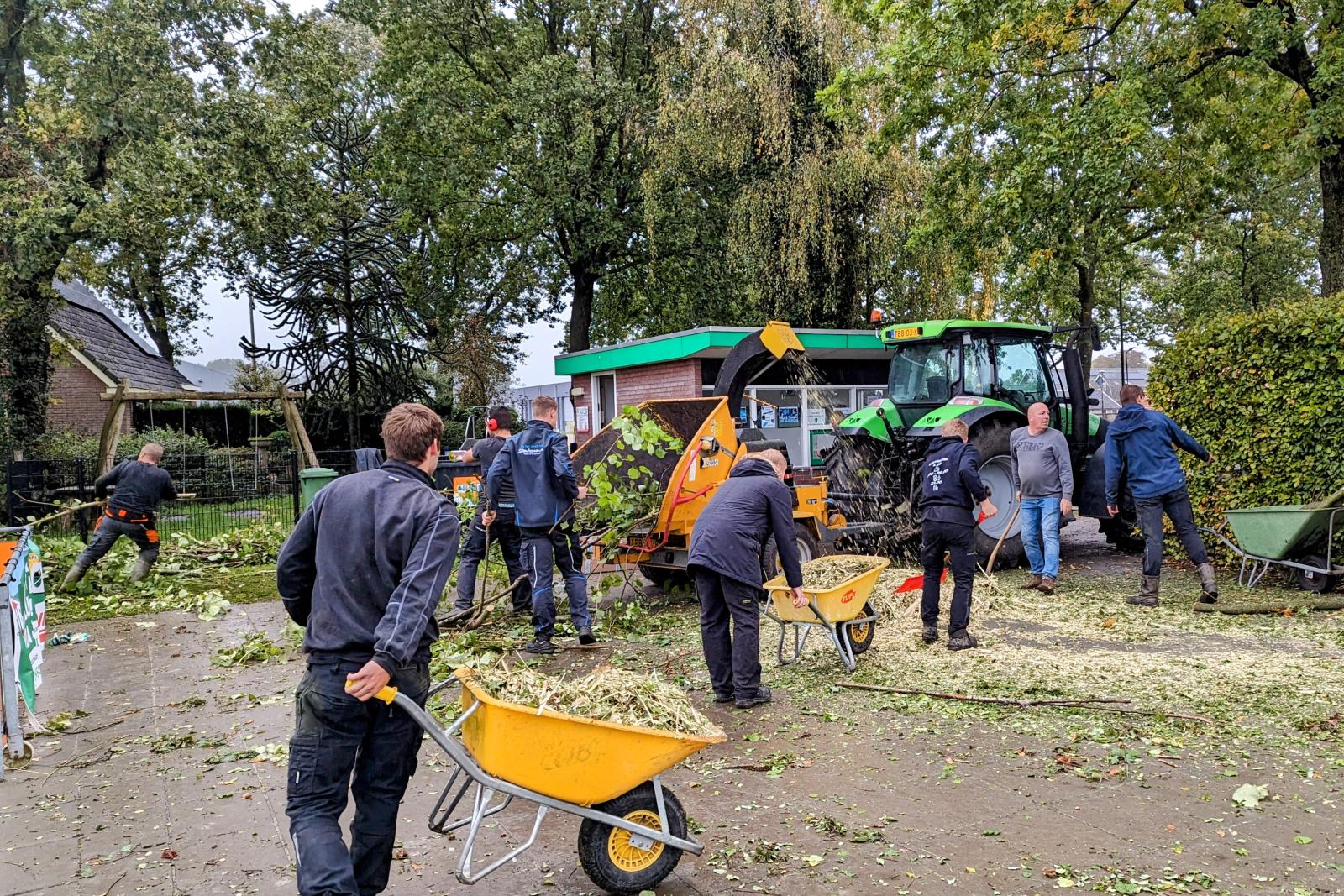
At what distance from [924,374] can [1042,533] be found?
8.33ft

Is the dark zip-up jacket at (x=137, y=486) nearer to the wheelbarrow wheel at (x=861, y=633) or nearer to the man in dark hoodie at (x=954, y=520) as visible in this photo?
the wheelbarrow wheel at (x=861, y=633)

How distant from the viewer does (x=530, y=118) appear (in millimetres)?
22250

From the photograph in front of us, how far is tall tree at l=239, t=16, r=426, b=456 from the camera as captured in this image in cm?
2100

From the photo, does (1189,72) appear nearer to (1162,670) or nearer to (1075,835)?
(1162,670)

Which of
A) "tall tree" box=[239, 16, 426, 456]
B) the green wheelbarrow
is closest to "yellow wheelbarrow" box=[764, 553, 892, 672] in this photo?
the green wheelbarrow

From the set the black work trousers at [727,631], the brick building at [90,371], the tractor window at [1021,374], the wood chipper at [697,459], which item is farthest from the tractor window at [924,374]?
the brick building at [90,371]

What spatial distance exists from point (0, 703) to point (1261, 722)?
6.91m

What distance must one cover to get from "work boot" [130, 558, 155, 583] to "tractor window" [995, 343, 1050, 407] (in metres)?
9.95

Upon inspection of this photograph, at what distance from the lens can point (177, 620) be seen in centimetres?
949

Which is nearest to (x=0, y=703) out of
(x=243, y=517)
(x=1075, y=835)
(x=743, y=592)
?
(x=743, y=592)

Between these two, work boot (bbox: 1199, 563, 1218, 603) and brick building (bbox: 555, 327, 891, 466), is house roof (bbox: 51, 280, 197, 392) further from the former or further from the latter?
work boot (bbox: 1199, 563, 1218, 603)

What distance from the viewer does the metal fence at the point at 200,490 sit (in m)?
14.5

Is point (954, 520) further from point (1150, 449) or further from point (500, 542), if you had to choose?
point (500, 542)

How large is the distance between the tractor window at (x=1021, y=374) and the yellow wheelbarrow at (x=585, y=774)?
27.4 ft
